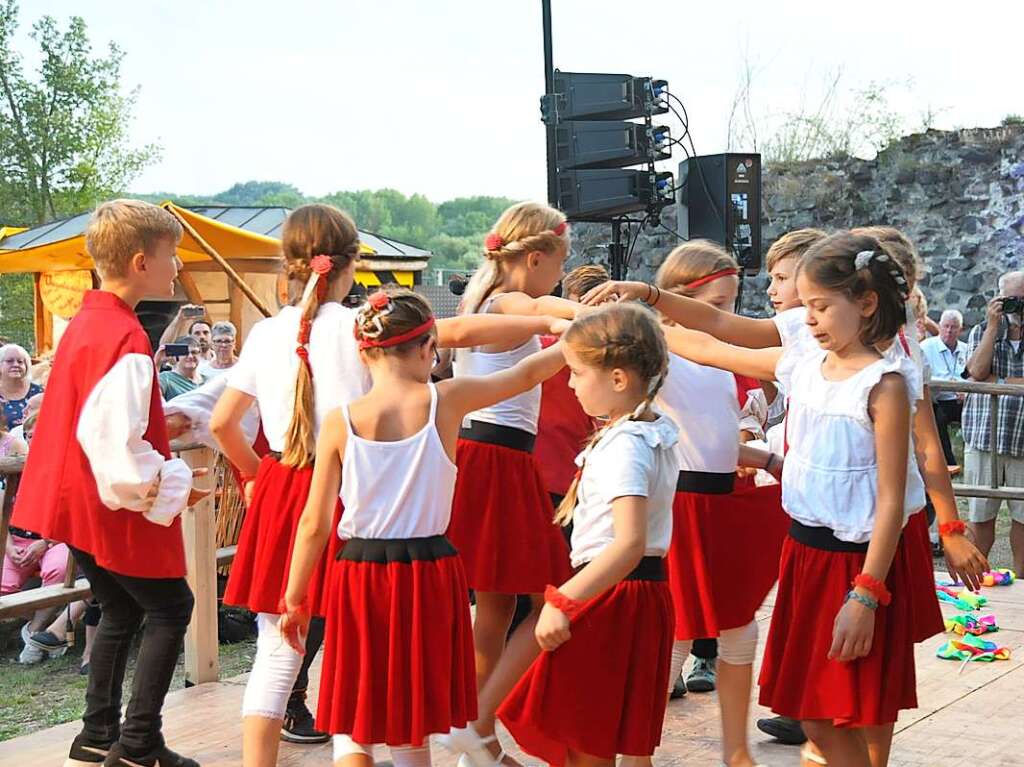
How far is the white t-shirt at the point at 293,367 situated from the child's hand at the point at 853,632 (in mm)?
1242

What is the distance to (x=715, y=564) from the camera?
3457 millimetres

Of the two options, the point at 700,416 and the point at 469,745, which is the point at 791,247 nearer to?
the point at 700,416

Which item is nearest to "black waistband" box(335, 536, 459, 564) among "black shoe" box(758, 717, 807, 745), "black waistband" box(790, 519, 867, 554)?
"black waistband" box(790, 519, 867, 554)

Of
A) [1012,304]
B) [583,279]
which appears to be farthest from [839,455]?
[1012,304]

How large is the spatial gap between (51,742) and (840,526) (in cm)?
241

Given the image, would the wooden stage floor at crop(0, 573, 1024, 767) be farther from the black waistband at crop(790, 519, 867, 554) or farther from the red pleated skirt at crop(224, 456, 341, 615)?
the black waistband at crop(790, 519, 867, 554)

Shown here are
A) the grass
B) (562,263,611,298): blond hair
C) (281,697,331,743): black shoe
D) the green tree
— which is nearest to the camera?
(281,697,331,743): black shoe

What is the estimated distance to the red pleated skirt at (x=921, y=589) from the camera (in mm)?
2725

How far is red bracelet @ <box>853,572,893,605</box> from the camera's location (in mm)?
2561

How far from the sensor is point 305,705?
3846 millimetres

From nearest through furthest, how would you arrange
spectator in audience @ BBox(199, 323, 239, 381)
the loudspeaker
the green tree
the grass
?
1. the grass
2. spectator in audience @ BBox(199, 323, 239, 381)
3. the loudspeaker
4. the green tree

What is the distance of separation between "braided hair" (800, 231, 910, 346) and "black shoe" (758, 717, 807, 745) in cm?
158

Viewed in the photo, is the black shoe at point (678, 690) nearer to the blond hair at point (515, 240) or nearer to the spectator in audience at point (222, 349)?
the blond hair at point (515, 240)


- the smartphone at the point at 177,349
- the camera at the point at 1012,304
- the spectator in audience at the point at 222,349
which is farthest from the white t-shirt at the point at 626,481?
the spectator in audience at the point at 222,349
